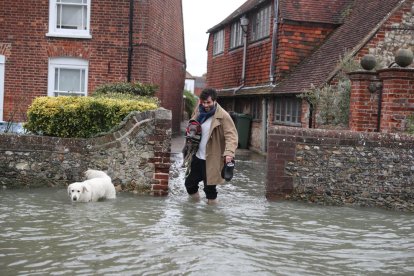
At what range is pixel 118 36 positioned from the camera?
16.8 metres

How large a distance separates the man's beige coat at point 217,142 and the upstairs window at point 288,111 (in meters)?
8.80

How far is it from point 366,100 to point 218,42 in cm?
1658

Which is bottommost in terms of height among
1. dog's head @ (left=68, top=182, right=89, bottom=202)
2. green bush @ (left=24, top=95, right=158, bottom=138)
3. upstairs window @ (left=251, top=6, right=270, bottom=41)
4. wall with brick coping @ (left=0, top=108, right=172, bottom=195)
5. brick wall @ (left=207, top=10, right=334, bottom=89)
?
dog's head @ (left=68, top=182, right=89, bottom=202)

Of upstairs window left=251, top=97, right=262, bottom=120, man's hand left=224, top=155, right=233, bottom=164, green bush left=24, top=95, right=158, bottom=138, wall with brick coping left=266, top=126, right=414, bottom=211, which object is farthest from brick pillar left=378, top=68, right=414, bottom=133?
Answer: upstairs window left=251, top=97, right=262, bottom=120

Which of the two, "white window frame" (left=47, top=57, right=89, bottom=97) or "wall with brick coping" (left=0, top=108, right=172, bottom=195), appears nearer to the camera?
"wall with brick coping" (left=0, top=108, right=172, bottom=195)

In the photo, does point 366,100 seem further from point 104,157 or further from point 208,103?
point 104,157

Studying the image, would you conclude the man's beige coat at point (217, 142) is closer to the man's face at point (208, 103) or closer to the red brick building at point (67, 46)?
the man's face at point (208, 103)

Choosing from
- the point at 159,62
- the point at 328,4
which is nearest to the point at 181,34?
the point at 159,62

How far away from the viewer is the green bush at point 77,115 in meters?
9.88

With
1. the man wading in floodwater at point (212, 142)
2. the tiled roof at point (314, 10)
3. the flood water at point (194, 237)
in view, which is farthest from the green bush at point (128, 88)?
the man wading in floodwater at point (212, 142)

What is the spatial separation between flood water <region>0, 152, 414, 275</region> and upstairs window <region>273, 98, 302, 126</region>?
7.99 meters

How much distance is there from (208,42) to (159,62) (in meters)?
11.8

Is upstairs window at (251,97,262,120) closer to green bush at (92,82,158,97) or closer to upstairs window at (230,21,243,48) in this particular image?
upstairs window at (230,21,243,48)

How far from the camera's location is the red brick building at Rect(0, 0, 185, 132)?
656 inches
